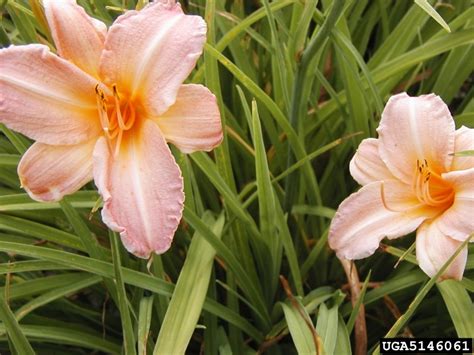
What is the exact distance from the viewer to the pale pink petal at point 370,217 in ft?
3.02

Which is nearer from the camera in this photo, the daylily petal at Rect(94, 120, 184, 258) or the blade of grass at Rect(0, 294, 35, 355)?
the daylily petal at Rect(94, 120, 184, 258)

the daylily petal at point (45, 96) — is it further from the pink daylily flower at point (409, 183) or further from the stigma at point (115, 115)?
the pink daylily flower at point (409, 183)

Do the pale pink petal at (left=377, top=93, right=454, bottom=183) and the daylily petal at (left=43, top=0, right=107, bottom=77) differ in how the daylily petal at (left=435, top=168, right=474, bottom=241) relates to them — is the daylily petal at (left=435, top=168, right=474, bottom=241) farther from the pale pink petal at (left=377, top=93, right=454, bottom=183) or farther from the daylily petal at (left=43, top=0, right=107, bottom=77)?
the daylily petal at (left=43, top=0, right=107, bottom=77)

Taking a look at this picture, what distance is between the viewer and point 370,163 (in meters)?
0.97

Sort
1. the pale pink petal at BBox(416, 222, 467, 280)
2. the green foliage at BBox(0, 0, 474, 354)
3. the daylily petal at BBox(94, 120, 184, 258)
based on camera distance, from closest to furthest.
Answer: the daylily petal at BBox(94, 120, 184, 258), the pale pink petal at BBox(416, 222, 467, 280), the green foliage at BBox(0, 0, 474, 354)

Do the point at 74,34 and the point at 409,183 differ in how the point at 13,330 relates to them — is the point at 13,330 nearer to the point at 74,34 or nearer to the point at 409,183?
the point at 74,34

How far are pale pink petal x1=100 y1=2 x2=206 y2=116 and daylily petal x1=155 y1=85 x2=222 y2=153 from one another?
0.03 meters

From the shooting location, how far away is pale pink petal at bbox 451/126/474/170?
3.01 feet

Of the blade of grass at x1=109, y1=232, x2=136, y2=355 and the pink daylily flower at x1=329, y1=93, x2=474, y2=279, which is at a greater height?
the pink daylily flower at x1=329, y1=93, x2=474, y2=279

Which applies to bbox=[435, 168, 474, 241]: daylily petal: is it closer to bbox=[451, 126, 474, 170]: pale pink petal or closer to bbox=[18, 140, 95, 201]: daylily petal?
bbox=[451, 126, 474, 170]: pale pink petal

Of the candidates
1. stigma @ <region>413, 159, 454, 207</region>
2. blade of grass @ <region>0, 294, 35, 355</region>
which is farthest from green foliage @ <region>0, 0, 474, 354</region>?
stigma @ <region>413, 159, 454, 207</region>

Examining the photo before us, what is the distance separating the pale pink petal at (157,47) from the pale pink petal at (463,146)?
38 cm

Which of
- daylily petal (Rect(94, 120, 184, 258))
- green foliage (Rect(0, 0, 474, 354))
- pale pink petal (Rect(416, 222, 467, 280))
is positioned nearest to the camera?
daylily petal (Rect(94, 120, 184, 258))

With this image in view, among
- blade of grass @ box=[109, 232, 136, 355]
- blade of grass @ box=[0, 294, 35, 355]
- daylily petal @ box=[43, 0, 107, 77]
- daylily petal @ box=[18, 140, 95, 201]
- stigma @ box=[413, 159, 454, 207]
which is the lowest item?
blade of grass @ box=[0, 294, 35, 355]
